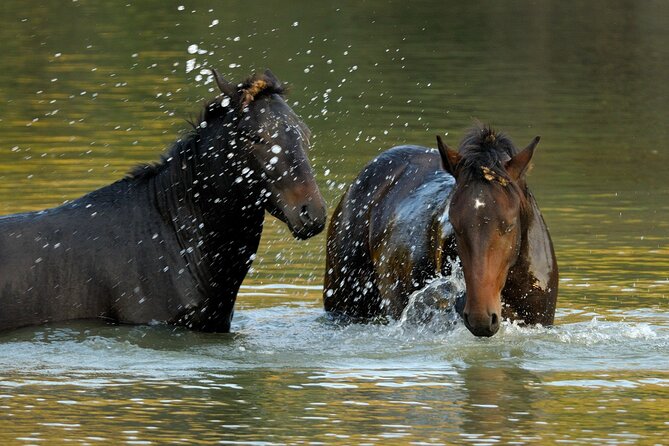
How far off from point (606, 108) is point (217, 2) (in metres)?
18.1

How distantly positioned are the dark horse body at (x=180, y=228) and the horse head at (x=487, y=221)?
1102 millimetres

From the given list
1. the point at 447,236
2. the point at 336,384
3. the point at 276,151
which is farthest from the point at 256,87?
the point at 336,384

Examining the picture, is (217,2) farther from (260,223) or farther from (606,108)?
(260,223)

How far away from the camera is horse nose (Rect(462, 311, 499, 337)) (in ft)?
30.4

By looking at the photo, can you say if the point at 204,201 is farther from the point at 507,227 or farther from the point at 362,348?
the point at 507,227

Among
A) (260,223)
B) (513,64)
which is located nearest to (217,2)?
(513,64)

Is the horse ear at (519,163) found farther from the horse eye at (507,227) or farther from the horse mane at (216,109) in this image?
the horse mane at (216,109)

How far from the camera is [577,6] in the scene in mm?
43531

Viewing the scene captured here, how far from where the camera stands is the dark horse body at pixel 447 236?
9492 mm

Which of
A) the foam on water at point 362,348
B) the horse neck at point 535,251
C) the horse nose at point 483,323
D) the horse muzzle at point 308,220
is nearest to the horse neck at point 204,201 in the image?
the horse muzzle at point 308,220

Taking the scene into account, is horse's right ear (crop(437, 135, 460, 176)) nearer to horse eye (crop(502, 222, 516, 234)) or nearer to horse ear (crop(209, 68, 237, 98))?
horse eye (crop(502, 222, 516, 234))

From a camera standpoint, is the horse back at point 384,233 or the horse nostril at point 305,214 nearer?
the horse nostril at point 305,214

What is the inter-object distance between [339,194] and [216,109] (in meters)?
6.36

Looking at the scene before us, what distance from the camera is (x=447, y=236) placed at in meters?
10.1
